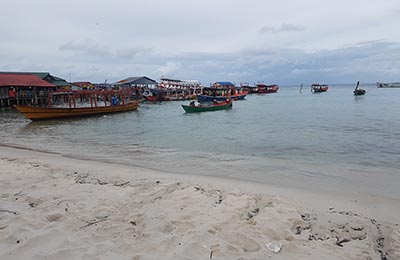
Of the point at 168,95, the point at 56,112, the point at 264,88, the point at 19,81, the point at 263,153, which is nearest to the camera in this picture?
the point at 263,153

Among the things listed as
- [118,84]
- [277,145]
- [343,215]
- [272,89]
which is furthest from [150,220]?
[272,89]

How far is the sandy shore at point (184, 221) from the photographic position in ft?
11.5

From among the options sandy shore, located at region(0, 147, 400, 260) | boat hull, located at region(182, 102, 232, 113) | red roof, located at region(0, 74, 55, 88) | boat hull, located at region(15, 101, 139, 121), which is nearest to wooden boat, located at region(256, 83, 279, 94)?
boat hull, located at region(182, 102, 232, 113)

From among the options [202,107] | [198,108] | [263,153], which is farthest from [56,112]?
[263,153]

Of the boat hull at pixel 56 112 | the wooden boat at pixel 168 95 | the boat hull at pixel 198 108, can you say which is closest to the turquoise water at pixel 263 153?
the boat hull at pixel 56 112

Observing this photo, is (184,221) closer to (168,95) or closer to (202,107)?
(202,107)

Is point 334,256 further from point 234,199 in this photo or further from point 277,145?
point 277,145

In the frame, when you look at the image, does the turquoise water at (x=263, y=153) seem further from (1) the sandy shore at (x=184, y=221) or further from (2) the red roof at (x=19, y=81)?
(2) the red roof at (x=19, y=81)

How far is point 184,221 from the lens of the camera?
171 inches

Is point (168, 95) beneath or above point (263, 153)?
above

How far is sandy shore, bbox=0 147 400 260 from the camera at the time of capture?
3.49 meters

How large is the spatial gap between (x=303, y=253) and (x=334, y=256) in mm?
379

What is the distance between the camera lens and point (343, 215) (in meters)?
5.07

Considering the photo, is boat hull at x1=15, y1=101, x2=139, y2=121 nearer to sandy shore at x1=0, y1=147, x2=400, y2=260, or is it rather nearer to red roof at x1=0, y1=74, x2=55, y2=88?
red roof at x1=0, y1=74, x2=55, y2=88
